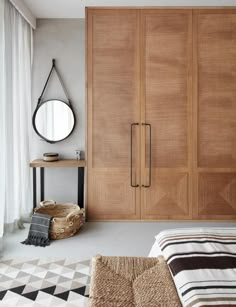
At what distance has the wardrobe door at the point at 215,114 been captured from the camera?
11.9ft

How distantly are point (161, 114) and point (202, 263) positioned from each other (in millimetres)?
Result: 2459

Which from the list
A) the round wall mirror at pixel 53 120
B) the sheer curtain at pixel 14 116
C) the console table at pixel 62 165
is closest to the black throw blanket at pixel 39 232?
the sheer curtain at pixel 14 116

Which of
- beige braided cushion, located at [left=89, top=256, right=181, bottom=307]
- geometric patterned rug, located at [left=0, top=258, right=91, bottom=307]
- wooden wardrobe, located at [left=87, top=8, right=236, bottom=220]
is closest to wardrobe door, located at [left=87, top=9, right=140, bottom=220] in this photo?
wooden wardrobe, located at [left=87, top=8, right=236, bottom=220]

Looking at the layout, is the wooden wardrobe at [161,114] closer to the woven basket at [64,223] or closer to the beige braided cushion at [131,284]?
the woven basket at [64,223]

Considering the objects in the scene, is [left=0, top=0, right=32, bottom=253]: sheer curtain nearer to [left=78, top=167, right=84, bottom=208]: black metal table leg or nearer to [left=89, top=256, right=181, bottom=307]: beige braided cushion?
[left=78, top=167, right=84, bottom=208]: black metal table leg

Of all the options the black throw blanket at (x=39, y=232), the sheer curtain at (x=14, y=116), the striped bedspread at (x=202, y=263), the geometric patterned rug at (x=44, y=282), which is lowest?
the geometric patterned rug at (x=44, y=282)

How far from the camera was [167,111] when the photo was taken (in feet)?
12.0

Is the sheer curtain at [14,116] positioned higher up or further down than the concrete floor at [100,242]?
higher up

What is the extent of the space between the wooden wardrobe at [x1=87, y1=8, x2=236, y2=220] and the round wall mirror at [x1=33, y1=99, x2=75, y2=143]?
0.45 metres

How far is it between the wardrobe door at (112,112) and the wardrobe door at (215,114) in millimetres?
703

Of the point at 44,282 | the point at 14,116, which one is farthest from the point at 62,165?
the point at 44,282

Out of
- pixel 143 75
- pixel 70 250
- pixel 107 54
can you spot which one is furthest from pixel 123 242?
pixel 107 54

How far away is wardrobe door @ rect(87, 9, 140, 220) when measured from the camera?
11.9 ft

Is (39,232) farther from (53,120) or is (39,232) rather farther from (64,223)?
(53,120)
